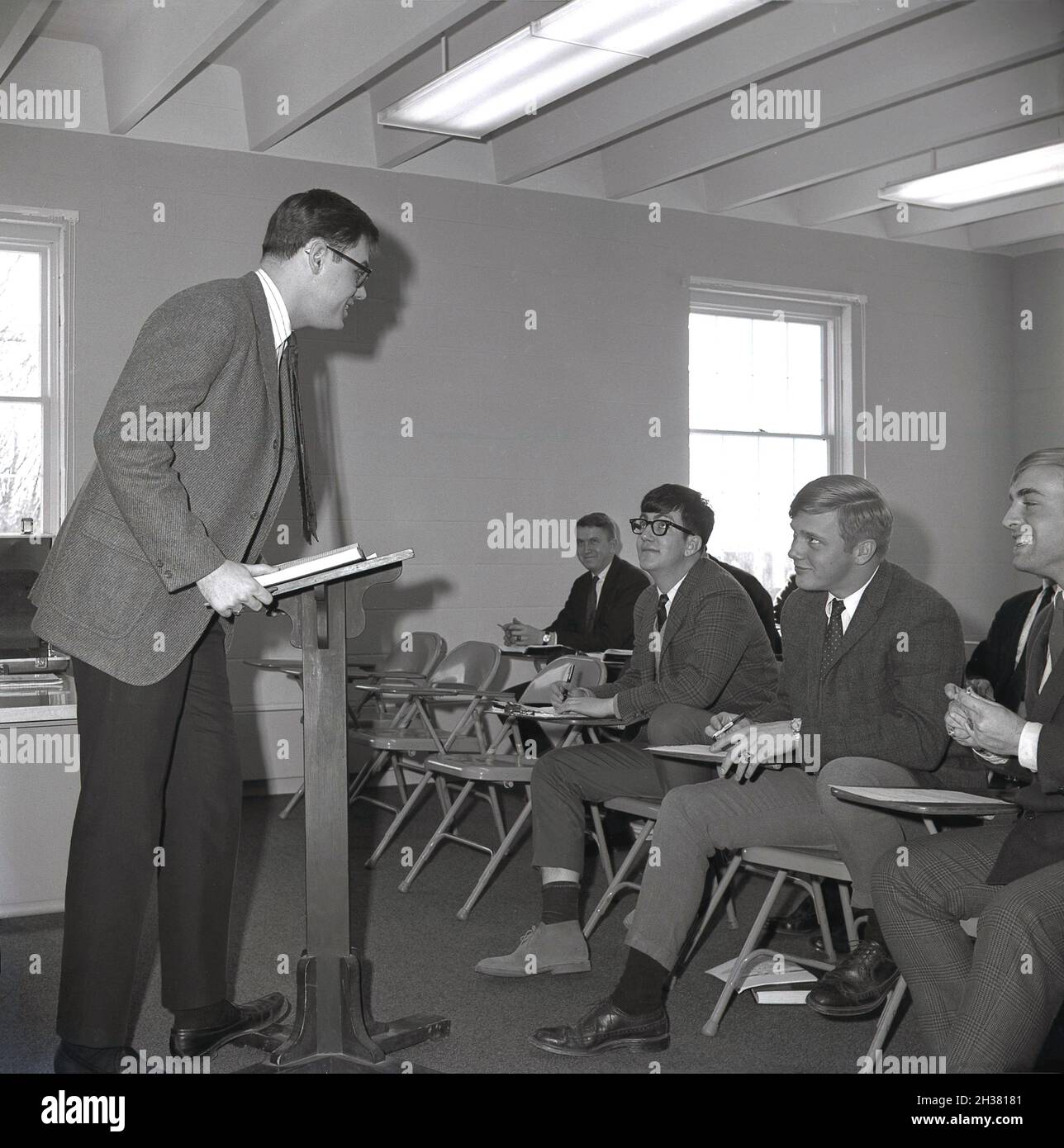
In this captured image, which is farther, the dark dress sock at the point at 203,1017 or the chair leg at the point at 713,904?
the chair leg at the point at 713,904

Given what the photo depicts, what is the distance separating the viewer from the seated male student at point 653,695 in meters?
3.36

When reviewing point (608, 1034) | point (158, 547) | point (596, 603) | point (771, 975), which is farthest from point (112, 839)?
point (596, 603)

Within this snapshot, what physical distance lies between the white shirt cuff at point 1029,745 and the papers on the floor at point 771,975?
1.21 metres

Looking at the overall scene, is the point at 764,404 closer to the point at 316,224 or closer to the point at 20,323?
the point at 20,323

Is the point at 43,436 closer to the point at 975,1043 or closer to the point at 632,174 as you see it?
the point at 632,174

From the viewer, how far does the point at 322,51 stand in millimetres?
5715

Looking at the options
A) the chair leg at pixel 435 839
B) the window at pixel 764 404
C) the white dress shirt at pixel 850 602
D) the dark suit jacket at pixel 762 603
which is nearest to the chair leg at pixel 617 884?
the chair leg at pixel 435 839

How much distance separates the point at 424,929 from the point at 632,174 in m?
4.95

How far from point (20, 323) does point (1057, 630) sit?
212 inches

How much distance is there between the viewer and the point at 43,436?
622 cm

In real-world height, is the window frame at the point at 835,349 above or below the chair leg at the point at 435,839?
above

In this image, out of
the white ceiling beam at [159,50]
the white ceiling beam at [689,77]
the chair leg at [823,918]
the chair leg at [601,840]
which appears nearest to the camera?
the chair leg at [823,918]

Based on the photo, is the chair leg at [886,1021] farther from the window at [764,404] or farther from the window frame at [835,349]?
the window frame at [835,349]

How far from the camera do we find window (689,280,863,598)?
26.3 ft
